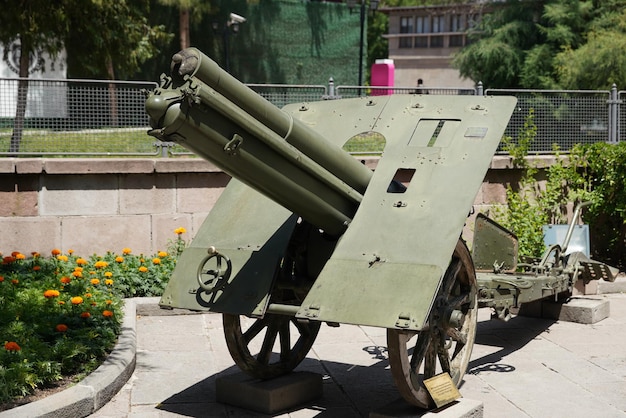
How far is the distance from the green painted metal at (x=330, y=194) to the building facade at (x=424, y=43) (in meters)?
35.9

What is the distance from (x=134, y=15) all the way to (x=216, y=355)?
13072 mm

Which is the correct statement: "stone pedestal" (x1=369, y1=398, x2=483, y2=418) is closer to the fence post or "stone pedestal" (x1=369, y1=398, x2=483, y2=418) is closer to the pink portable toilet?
the fence post

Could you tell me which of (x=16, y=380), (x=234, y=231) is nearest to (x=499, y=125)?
(x=234, y=231)

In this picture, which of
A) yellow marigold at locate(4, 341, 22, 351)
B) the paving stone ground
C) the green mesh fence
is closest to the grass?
yellow marigold at locate(4, 341, 22, 351)

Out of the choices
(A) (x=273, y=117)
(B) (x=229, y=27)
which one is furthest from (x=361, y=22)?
(A) (x=273, y=117)

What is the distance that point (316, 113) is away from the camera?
21.6ft

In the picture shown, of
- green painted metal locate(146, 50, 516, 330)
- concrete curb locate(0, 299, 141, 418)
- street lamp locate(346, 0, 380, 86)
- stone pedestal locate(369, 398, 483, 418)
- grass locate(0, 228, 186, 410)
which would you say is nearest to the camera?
green painted metal locate(146, 50, 516, 330)

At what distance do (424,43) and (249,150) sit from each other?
39.3m

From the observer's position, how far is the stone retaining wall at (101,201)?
9.98 meters

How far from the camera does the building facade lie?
4206 cm

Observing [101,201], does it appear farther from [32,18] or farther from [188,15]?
[188,15]

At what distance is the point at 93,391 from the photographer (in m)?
5.79

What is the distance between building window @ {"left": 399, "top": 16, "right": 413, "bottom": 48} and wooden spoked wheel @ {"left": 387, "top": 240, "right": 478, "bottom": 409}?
126 feet

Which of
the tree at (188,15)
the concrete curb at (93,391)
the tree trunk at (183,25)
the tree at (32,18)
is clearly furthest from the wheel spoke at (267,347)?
the tree trunk at (183,25)
